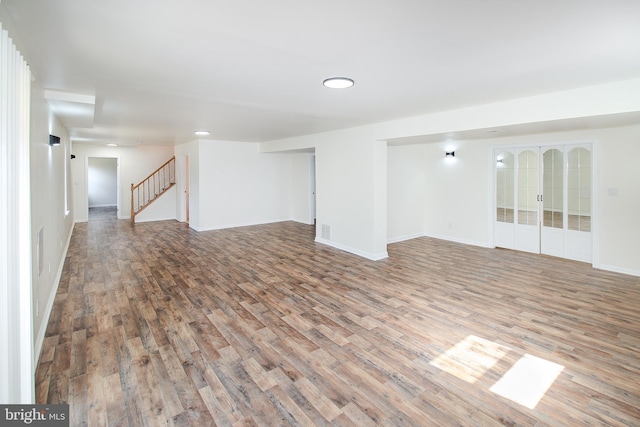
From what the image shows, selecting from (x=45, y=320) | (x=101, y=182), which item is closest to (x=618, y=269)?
(x=45, y=320)

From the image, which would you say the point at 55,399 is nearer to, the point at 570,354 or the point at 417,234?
the point at 570,354

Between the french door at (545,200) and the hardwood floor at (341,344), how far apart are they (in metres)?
0.64

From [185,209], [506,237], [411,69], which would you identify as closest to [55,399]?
[411,69]

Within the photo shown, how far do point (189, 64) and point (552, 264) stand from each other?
19.6 ft

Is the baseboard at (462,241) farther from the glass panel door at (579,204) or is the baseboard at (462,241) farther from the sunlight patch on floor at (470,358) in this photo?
the sunlight patch on floor at (470,358)

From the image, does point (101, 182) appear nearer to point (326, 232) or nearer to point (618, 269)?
point (326, 232)

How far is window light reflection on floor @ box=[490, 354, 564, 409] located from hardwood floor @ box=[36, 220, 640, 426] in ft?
0.04

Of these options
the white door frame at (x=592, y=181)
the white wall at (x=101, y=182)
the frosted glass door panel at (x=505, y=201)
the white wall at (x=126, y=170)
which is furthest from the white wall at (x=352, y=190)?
the white wall at (x=101, y=182)

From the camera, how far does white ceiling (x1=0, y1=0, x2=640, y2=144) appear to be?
1.69 metres

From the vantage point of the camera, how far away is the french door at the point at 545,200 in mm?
5137

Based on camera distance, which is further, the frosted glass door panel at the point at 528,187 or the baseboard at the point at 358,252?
the frosted glass door panel at the point at 528,187

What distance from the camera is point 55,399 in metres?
2.10

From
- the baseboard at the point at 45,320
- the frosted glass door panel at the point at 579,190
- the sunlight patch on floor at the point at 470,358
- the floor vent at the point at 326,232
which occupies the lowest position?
the sunlight patch on floor at the point at 470,358

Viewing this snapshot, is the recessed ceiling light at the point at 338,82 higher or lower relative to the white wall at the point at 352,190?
higher
